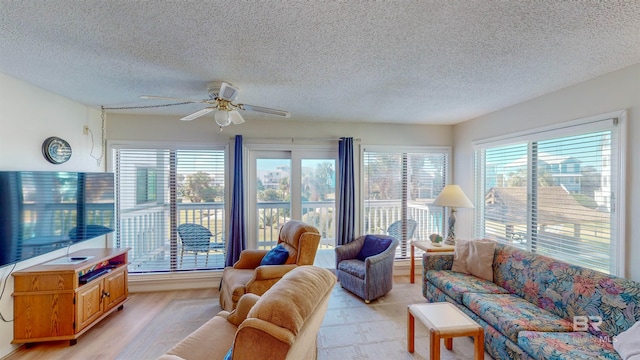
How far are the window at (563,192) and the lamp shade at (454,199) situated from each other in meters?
0.45

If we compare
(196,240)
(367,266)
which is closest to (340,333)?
(367,266)

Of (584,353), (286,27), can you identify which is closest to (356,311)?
(584,353)

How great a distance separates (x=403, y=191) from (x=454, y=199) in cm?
91

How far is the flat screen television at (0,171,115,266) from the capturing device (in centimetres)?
216

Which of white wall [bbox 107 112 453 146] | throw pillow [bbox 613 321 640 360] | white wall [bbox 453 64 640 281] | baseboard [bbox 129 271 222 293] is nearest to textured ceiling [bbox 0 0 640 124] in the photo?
white wall [bbox 453 64 640 281]

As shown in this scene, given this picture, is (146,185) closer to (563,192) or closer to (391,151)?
(391,151)

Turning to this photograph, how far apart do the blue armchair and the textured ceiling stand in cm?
195

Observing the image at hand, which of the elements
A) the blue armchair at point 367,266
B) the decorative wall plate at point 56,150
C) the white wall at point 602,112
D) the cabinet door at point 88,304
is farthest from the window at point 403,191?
the decorative wall plate at point 56,150

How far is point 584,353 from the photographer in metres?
1.62

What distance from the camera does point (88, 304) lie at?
2541 millimetres

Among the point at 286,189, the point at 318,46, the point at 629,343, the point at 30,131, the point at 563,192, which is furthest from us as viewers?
the point at 286,189

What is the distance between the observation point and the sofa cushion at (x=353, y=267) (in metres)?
3.27

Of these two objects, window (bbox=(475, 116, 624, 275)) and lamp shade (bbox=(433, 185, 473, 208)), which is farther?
lamp shade (bbox=(433, 185, 473, 208))

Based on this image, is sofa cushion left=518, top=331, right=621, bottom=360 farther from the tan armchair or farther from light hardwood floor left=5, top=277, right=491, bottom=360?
the tan armchair
